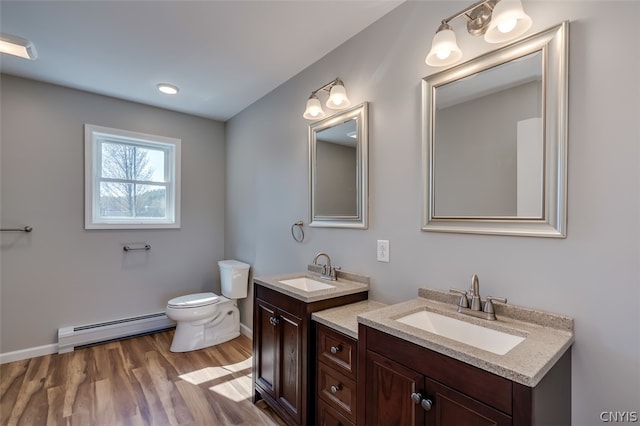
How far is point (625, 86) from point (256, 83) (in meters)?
2.43

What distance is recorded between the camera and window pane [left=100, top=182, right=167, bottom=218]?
308 cm

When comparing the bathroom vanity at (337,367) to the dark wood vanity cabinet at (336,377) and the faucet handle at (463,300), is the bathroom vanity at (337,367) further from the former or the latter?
the faucet handle at (463,300)

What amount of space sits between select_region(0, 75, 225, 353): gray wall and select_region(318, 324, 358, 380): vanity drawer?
2455 mm

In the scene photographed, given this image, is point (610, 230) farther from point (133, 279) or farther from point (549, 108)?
point (133, 279)

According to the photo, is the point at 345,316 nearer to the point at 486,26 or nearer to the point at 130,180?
the point at 486,26

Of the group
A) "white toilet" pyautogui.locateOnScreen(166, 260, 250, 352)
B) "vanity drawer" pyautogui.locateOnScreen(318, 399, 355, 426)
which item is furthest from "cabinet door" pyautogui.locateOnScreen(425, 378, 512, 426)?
"white toilet" pyautogui.locateOnScreen(166, 260, 250, 352)

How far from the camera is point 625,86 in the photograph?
1019mm

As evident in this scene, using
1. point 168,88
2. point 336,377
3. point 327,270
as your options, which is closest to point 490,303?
point 336,377

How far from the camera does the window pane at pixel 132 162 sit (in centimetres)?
310

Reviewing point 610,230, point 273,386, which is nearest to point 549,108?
point 610,230

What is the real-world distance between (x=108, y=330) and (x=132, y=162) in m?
1.72

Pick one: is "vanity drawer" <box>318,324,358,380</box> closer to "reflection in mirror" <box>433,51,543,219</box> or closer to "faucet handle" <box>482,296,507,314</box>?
"faucet handle" <box>482,296,507,314</box>

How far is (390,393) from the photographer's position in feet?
3.84

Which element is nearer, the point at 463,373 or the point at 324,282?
the point at 463,373
